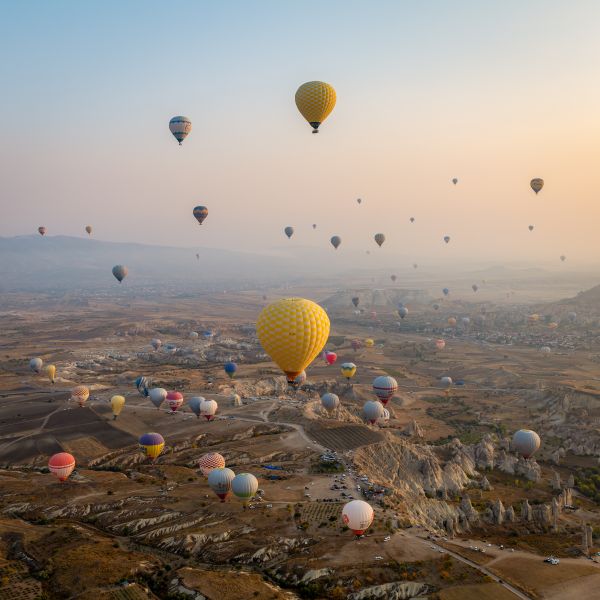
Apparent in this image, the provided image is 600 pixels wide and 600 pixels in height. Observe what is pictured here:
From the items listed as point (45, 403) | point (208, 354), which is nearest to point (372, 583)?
point (45, 403)

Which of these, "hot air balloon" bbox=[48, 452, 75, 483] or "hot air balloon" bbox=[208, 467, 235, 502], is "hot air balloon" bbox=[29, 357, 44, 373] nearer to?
"hot air balloon" bbox=[48, 452, 75, 483]

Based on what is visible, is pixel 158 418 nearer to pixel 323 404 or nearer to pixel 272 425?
pixel 272 425

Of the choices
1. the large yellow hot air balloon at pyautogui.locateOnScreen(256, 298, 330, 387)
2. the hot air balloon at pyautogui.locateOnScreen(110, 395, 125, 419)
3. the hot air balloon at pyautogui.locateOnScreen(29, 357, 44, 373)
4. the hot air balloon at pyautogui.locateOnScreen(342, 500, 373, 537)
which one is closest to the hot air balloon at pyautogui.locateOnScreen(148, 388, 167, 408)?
the hot air balloon at pyautogui.locateOnScreen(110, 395, 125, 419)

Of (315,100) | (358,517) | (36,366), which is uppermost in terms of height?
(315,100)

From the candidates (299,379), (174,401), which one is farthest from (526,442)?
(174,401)

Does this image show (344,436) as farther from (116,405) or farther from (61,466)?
(116,405)
